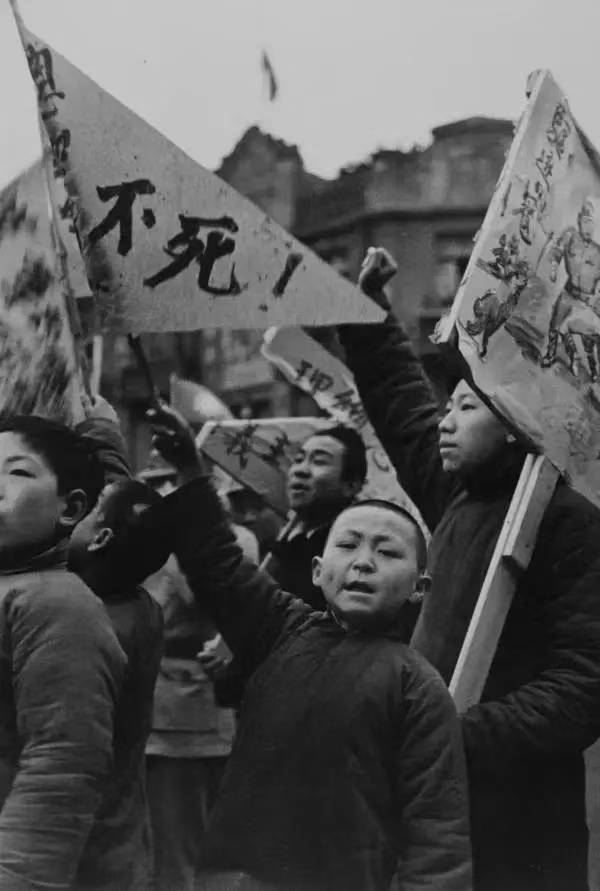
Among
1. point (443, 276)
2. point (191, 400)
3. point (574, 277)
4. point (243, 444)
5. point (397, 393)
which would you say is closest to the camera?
point (574, 277)

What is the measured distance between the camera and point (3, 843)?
7.60 ft

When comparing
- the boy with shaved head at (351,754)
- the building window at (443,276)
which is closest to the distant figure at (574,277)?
the boy with shaved head at (351,754)

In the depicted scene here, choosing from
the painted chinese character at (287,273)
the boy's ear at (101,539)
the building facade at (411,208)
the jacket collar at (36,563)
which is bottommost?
the jacket collar at (36,563)

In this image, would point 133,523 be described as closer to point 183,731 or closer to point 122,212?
point 122,212

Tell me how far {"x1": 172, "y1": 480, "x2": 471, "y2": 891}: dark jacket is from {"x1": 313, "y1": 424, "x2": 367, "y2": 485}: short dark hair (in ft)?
6.57

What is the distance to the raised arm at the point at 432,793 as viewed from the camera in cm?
247

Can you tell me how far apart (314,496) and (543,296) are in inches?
66.1

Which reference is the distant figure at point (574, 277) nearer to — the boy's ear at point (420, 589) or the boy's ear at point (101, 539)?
the boy's ear at point (420, 589)

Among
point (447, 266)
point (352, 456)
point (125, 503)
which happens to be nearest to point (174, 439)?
point (125, 503)

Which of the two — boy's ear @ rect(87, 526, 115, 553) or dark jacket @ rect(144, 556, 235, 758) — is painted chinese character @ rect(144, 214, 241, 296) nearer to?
boy's ear @ rect(87, 526, 115, 553)

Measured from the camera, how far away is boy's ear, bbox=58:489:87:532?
105 inches

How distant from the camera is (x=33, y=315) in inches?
128

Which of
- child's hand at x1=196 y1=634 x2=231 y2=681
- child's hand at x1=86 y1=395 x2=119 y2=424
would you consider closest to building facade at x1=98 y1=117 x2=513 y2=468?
child's hand at x1=196 y1=634 x2=231 y2=681

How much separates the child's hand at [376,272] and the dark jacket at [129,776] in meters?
0.94
